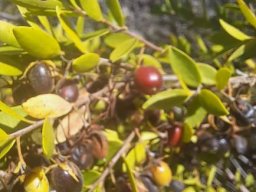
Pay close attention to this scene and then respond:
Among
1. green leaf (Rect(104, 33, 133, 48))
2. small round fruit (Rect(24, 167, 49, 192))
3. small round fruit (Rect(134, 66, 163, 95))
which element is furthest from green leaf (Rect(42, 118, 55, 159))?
green leaf (Rect(104, 33, 133, 48))

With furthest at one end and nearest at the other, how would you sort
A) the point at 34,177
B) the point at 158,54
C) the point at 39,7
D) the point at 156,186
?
1. the point at 158,54
2. the point at 156,186
3. the point at 39,7
4. the point at 34,177

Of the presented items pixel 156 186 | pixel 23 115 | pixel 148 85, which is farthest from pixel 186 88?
pixel 23 115

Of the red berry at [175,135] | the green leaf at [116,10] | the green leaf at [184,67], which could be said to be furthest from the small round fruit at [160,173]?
the green leaf at [116,10]

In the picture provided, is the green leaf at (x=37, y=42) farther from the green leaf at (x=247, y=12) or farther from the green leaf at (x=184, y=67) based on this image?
the green leaf at (x=247, y=12)

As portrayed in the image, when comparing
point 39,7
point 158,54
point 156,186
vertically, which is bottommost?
point 156,186

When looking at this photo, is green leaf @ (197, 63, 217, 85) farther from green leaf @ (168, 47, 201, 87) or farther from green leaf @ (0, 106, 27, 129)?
green leaf @ (0, 106, 27, 129)

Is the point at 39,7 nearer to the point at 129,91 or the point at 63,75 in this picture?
the point at 63,75
